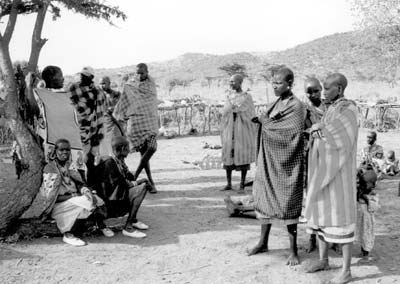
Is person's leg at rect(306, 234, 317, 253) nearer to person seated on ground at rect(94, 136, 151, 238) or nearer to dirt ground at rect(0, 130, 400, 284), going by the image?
Answer: dirt ground at rect(0, 130, 400, 284)

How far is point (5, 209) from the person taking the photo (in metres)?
4.69

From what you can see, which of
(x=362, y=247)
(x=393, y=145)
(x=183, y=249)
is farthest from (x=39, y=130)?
(x=393, y=145)

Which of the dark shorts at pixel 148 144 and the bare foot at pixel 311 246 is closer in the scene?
the bare foot at pixel 311 246

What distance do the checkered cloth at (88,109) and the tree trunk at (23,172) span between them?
836 mm

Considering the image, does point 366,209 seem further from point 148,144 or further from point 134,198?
point 148,144

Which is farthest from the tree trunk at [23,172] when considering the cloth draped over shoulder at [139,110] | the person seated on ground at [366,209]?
the person seated on ground at [366,209]

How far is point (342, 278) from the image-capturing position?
3.78 meters

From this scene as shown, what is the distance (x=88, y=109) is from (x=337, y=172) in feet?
10.8

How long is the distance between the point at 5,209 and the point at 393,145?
11.3 meters

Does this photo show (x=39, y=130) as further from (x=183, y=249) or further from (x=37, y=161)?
(x=183, y=249)

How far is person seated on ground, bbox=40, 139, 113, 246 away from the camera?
466 cm

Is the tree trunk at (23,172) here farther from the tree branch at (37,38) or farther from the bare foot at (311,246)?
the tree branch at (37,38)

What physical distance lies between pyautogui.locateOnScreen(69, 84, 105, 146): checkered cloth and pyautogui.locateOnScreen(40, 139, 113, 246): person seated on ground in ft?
3.10

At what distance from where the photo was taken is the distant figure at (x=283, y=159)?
4117 mm
